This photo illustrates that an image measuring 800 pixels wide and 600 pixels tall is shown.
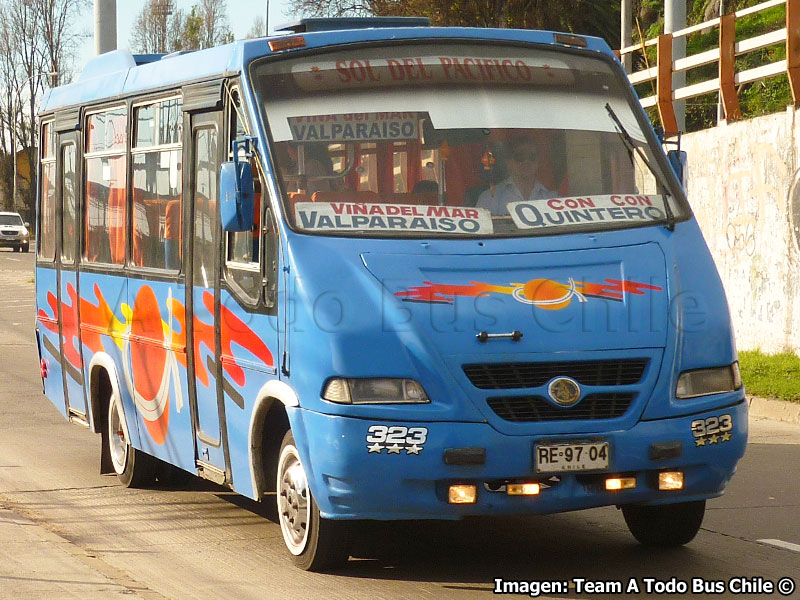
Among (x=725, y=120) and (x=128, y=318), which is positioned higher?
(x=725, y=120)

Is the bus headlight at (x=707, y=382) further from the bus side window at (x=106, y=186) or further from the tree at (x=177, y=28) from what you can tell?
the tree at (x=177, y=28)

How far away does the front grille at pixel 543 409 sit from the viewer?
252 inches

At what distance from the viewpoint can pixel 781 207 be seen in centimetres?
1526

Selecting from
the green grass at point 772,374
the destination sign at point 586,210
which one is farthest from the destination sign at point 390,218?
the green grass at point 772,374

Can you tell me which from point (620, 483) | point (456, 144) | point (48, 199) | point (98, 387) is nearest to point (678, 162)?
point (456, 144)

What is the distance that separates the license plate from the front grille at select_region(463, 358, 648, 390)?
28 cm

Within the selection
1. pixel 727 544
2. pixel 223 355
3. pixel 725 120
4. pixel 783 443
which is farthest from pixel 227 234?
pixel 725 120

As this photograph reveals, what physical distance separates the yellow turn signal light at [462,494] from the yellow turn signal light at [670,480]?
2.85 feet

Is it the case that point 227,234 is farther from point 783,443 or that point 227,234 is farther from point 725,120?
point 725,120

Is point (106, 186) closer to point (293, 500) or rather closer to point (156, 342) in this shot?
point (156, 342)

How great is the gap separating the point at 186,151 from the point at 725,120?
987 centimetres

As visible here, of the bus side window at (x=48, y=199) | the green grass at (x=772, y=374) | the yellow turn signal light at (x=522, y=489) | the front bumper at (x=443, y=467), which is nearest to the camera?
the front bumper at (x=443, y=467)

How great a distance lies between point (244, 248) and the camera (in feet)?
24.3

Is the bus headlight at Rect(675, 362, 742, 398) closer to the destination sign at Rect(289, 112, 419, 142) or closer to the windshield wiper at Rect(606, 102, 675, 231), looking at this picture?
the windshield wiper at Rect(606, 102, 675, 231)
